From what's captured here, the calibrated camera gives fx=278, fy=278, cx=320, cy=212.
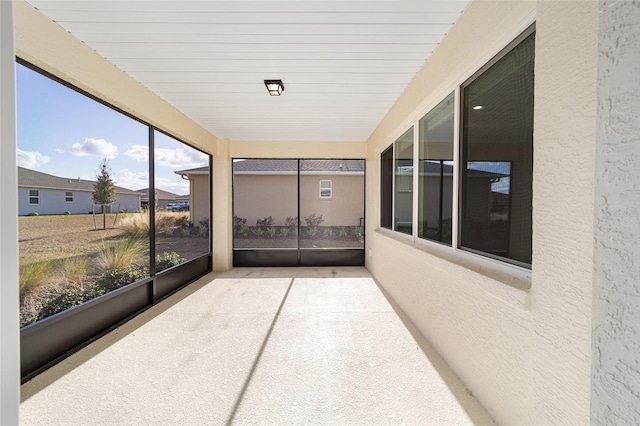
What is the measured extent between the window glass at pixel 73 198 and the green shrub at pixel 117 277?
0.03 feet

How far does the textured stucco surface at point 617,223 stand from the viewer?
754 mm

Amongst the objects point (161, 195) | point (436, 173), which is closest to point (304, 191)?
point (161, 195)

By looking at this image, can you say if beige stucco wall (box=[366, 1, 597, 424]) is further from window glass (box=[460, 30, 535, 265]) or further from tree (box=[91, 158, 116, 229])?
tree (box=[91, 158, 116, 229])

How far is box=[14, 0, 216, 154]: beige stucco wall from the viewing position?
197 centimetres

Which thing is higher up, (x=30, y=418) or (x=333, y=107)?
(x=333, y=107)

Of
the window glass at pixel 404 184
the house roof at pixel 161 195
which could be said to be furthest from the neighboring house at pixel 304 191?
the window glass at pixel 404 184

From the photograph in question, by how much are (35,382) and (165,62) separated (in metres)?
2.82

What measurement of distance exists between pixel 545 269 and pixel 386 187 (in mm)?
3585

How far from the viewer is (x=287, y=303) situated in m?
3.65

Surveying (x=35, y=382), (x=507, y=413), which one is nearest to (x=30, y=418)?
(x=35, y=382)

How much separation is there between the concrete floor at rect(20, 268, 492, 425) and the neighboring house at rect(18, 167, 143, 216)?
1418 millimetres

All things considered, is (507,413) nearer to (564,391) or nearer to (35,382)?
(564,391)

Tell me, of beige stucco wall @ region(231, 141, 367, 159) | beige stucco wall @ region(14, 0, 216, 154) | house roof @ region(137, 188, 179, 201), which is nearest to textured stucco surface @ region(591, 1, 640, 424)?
beige stucco wall @ region(14, 0, 216, 154)

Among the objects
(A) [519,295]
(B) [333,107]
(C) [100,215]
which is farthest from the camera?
(B) [333,107]
